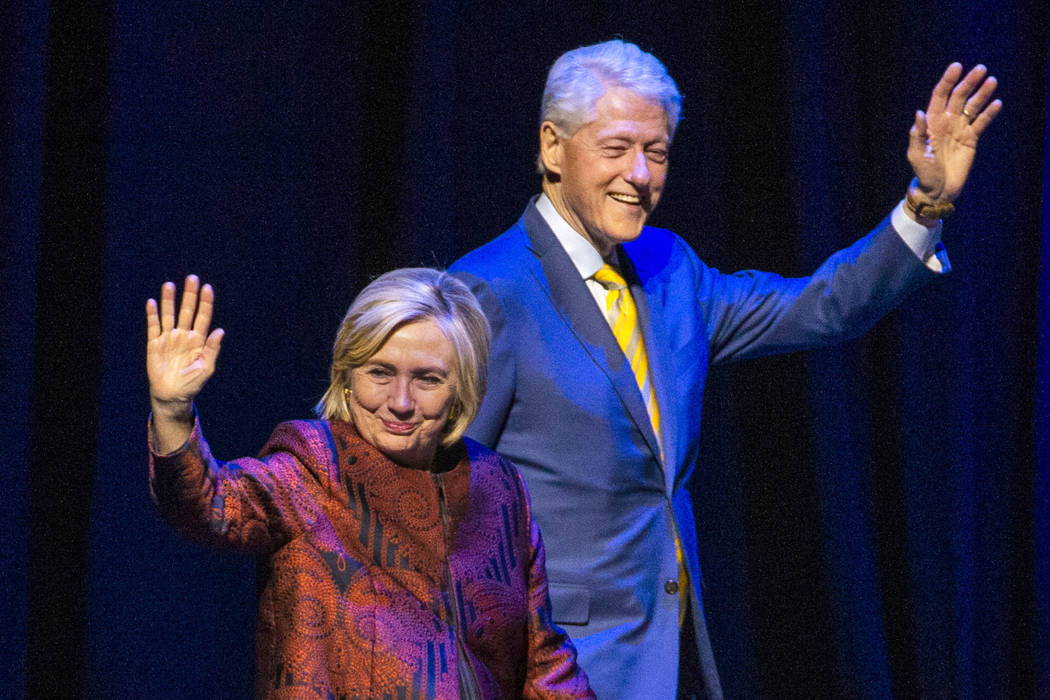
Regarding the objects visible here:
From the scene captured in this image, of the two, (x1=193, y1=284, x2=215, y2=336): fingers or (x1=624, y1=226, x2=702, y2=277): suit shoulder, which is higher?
(x1=624, y1=226, x2=702, y2=277): suit shoulder

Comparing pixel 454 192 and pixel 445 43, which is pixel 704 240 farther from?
pixel 445 43

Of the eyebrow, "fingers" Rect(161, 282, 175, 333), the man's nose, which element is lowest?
the eyebrow

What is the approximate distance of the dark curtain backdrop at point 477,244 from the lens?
2314 mm

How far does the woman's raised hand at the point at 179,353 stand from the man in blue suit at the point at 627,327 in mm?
574

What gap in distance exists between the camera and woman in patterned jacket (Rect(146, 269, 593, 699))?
1554 millimetres

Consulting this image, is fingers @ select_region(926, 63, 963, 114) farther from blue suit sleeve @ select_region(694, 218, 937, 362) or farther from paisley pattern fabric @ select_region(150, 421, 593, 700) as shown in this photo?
paisley pattern fabric @ select_region(150, 421, 593, 700)

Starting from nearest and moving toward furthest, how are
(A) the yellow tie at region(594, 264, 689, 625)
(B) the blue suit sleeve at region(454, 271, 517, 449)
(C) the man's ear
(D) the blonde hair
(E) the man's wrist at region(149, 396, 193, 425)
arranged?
(E) the man's wrist at region(149, 396, 193, 425) → (D) the blonde hair → (B) the blue suit sleeve at region(454, 271, 517, 449) → (A) the yellow tie at region(594, 264, 689, 625) → (C) the man's ear

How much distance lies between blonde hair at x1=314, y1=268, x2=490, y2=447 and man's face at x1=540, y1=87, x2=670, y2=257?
1.63 ft

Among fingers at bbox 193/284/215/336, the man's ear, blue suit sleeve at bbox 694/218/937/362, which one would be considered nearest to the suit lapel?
the man's ear

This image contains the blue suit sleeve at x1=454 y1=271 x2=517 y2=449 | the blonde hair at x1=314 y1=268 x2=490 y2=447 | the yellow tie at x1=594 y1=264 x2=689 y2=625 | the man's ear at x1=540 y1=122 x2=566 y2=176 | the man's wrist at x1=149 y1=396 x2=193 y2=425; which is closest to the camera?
the man's wrist at x1=149 y1=396 x2=193 y2=425

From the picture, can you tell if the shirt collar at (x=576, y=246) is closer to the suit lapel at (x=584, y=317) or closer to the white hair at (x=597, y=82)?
the suit lapel at (x=584, y=317)

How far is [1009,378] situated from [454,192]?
1.32 metres

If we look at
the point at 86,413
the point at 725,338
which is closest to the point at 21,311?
the point at 86,413

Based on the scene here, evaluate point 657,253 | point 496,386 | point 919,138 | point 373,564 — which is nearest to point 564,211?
point 657,253
